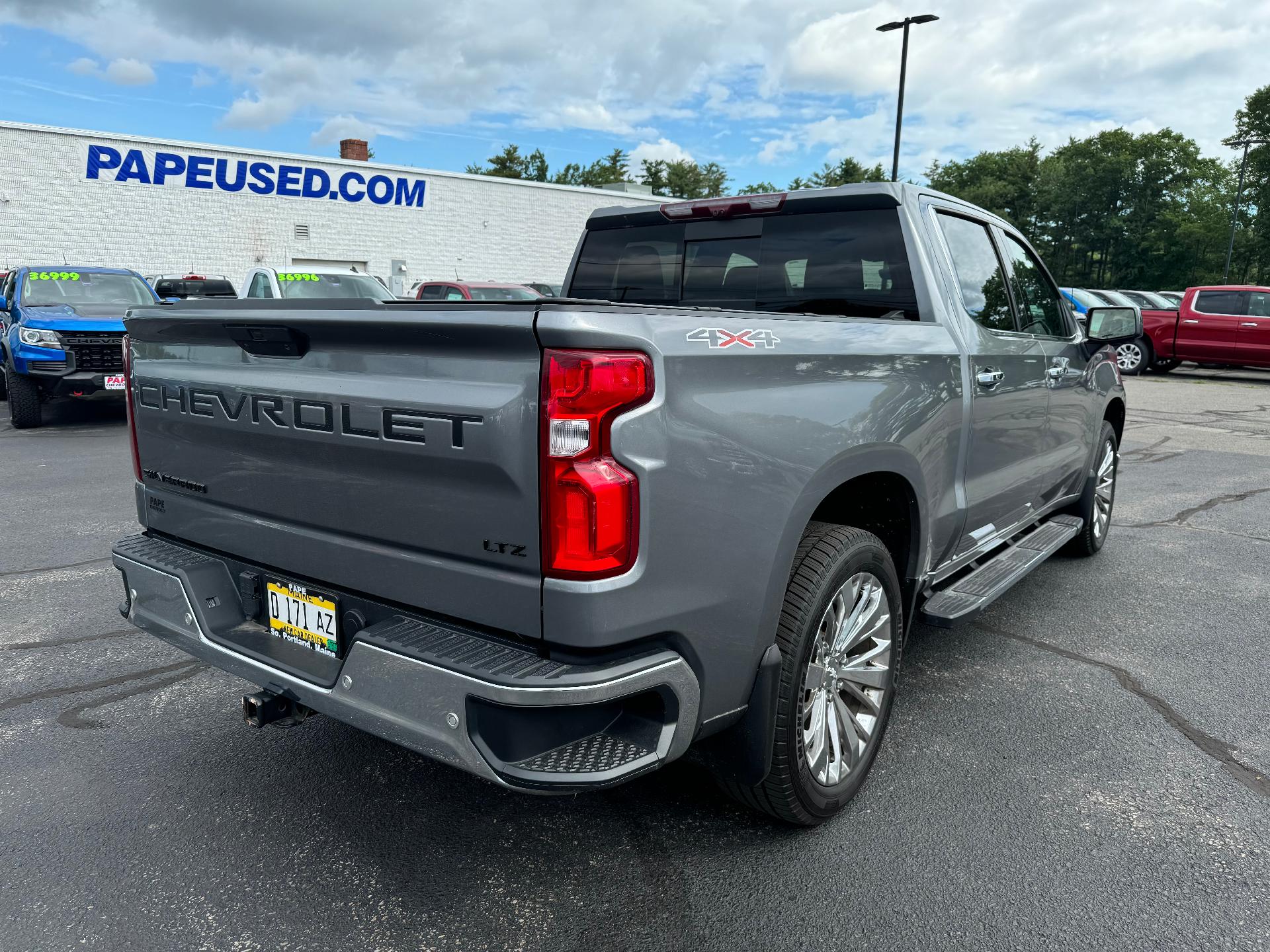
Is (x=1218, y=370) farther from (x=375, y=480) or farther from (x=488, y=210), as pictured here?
(x=375, y=480)

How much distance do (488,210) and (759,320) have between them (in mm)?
28825

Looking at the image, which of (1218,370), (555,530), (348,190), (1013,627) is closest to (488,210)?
(348,190)

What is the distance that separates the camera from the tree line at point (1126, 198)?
50312mm

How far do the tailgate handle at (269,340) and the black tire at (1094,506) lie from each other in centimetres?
444

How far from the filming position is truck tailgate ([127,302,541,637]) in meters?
1.98

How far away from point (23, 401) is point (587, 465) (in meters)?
11.2

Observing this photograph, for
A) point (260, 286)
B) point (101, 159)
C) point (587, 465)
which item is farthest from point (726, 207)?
point (101, 159)

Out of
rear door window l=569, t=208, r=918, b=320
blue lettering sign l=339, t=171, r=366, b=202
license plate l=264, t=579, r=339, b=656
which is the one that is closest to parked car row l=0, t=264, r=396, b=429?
rear door window l=569, t=208, r=918, b=320

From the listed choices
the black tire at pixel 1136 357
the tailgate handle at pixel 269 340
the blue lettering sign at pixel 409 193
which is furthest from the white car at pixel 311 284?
the black tire at pixel 1136 357

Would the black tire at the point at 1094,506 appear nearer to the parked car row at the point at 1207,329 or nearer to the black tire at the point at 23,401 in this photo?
the black tire at the point at 23,401

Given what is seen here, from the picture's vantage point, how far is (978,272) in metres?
3.83

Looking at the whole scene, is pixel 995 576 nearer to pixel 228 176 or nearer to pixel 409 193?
pixel 228 176

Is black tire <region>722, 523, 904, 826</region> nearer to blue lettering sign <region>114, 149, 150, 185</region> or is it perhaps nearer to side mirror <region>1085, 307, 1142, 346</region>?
side mirror <region>1085, 307, 1142, 346</region>

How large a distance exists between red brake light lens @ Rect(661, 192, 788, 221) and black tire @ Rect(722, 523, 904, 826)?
150 cm
